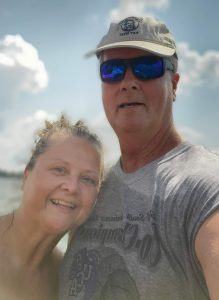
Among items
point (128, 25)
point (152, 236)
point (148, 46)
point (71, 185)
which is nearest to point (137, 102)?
point (148, 46)

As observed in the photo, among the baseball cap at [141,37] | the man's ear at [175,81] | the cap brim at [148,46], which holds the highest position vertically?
the baseball cap at [141,37]

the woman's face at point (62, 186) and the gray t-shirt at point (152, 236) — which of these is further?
the woman's face at point (62, 186)

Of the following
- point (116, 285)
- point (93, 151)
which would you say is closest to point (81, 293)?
point (116, 285)

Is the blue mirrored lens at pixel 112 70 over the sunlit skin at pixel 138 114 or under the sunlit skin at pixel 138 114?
over

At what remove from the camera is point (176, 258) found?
7.21ft

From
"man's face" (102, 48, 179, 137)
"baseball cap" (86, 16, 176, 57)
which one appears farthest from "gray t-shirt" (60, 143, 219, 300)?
"baseball cap" (86, 16, 176, 57)

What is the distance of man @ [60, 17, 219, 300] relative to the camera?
214cm

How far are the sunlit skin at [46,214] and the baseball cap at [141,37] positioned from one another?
0.78m

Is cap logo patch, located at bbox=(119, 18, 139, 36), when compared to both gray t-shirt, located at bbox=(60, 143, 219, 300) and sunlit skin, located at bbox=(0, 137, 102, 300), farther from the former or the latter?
gray t-shirt, located at bbox=(60, 143, 219, 300)

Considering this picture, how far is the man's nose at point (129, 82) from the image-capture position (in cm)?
305

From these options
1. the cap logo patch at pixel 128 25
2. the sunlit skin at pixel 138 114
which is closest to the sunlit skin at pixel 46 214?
the sunlit skin at pixel 138 114

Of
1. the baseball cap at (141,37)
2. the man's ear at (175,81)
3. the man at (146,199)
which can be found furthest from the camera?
the man's ear at (175,81)

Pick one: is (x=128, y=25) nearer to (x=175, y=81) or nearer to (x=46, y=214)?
(x=175, y=81)

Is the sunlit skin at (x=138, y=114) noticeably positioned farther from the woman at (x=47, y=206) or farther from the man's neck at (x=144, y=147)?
the woman at (x=47, y=206)
